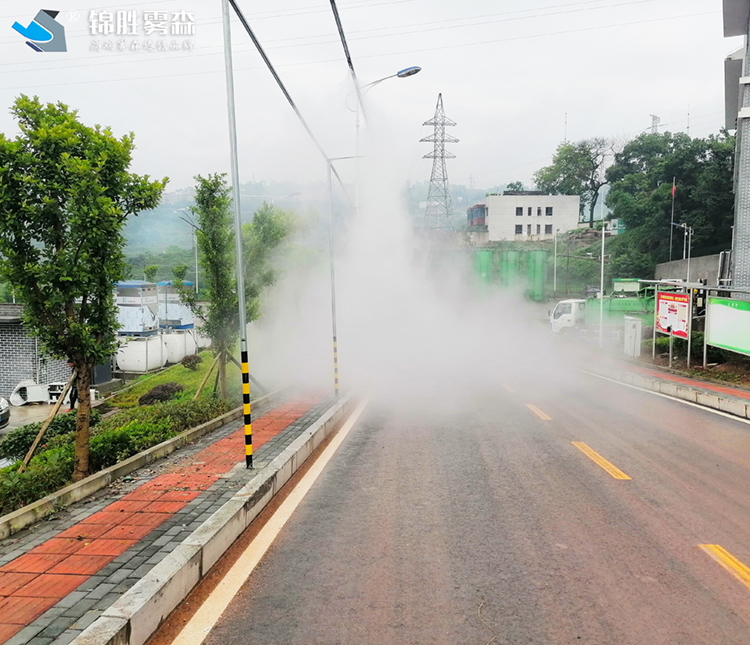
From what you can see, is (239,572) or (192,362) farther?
(192,362)

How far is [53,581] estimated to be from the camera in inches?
146

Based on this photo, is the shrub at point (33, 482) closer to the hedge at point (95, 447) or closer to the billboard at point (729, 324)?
the hedge at point (95, 447)

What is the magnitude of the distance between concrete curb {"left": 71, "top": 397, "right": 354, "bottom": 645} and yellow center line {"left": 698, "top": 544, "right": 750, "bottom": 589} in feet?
12.1

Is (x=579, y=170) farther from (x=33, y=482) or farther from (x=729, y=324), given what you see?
(x=33, y=482)

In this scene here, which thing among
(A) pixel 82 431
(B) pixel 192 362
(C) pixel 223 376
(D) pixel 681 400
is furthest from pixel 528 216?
(A) pixel 82 431

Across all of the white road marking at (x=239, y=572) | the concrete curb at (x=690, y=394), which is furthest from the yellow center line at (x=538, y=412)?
the white road marking at (x=239, y=572)

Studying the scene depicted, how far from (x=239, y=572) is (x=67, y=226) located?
4.35m

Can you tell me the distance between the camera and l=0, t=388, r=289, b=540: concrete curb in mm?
4699

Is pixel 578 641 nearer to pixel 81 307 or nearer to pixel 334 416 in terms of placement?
pixel 81 307

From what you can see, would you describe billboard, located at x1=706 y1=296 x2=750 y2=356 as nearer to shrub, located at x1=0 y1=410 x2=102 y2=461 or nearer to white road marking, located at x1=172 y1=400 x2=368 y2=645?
white road marking, located at x1=172 y1=400 x2=368 y2=645

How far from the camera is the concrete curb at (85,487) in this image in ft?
15.4

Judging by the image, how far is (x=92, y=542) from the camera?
4344mm

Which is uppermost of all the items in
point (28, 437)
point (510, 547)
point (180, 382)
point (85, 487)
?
point (85, 487)

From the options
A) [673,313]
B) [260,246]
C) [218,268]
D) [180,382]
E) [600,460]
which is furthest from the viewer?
[180,382]
